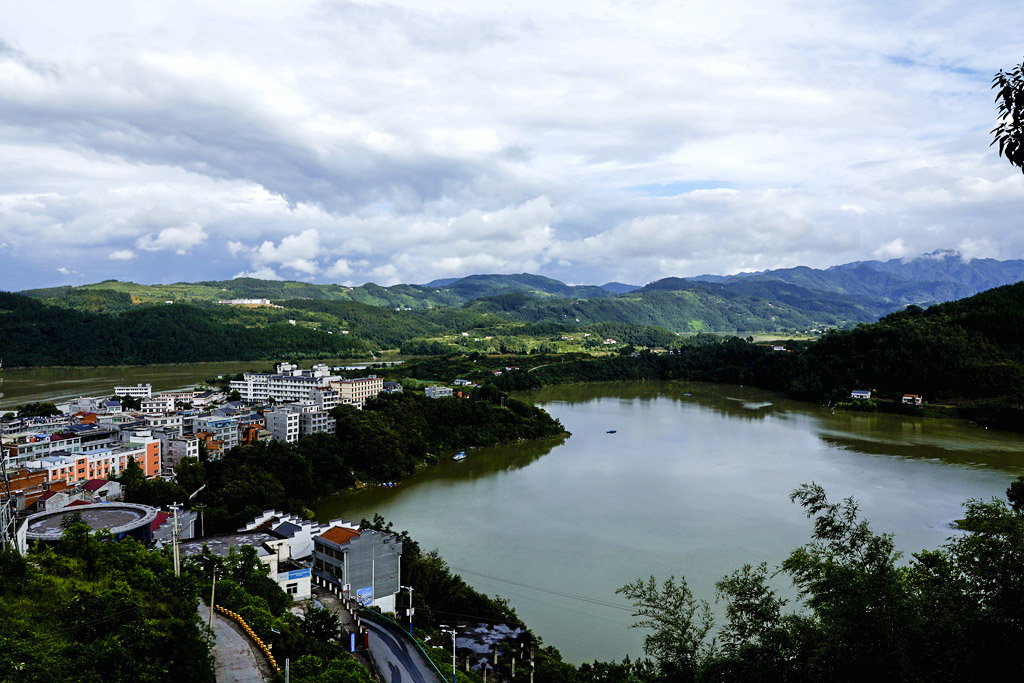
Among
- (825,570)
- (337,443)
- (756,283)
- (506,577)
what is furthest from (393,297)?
(825,570)

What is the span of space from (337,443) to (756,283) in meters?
100

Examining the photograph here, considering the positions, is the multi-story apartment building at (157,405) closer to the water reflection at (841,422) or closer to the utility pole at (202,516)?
the utility pole at (202,516)

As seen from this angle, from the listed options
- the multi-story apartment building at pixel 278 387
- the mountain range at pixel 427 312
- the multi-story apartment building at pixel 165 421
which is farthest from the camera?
the mountain range at pixel 427 312

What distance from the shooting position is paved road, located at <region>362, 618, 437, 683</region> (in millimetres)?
5288

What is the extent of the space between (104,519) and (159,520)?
22.4 inches

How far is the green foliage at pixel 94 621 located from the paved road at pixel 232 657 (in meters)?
0.35

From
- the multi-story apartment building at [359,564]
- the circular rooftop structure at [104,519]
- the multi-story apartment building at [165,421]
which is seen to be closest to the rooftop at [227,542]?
the circular rooftop structure at [104,519]

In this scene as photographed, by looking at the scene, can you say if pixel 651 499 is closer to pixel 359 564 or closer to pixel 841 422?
pixel 359 564

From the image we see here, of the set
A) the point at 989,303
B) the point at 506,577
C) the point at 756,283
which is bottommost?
the point at 506,577

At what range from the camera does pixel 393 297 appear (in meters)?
78.4

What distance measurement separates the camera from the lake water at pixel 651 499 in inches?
300

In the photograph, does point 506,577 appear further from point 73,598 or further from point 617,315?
point 617,315

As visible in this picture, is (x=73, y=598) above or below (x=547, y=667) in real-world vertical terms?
above

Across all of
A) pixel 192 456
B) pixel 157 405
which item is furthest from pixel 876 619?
pixel 157 405
